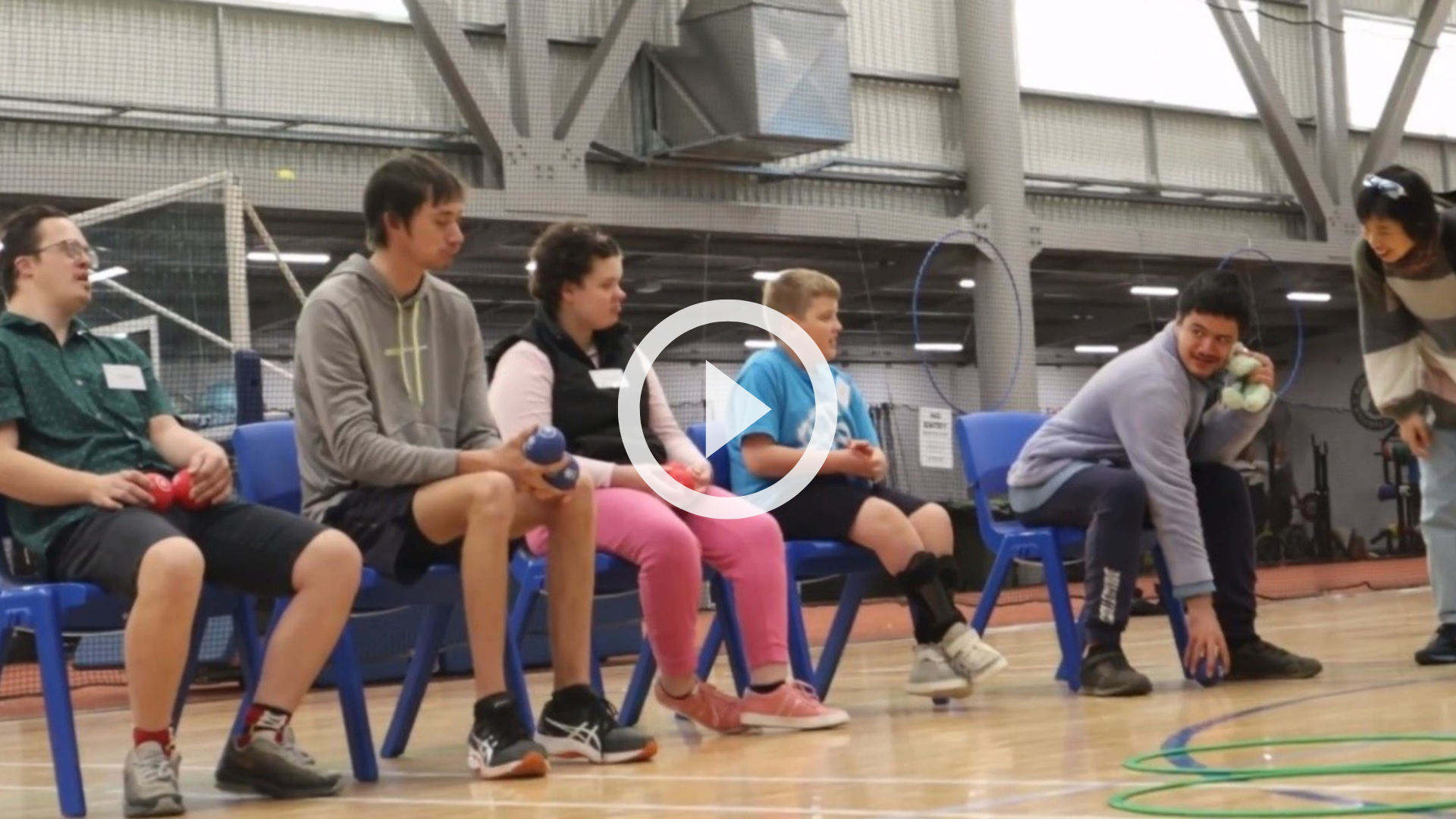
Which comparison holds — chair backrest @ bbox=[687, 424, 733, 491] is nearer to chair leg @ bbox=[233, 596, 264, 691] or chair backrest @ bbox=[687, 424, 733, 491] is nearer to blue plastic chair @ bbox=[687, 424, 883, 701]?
blue plastic chair @ bbox=[687, 424, 883, 701]

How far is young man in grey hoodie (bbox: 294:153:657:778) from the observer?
297cm

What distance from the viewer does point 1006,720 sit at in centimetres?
342

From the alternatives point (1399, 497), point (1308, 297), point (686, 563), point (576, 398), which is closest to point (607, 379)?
point (576, 398)

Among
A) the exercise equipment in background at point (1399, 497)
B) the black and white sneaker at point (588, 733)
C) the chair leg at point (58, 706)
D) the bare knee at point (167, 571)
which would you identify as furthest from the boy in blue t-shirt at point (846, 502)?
the exercise equipment in background at point (1399, 497)

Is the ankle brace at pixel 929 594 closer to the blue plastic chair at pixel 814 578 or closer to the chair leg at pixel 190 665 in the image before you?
the blue plastic chair at pixel 814 578

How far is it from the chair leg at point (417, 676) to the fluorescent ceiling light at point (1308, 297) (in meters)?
12.9

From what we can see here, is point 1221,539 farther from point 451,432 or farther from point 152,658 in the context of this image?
point 152,658

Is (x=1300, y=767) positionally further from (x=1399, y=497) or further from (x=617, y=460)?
(x=1399, y=497)

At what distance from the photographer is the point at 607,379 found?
350 centimetres

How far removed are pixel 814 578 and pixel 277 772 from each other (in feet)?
5.07

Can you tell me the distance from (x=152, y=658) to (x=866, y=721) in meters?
1.46

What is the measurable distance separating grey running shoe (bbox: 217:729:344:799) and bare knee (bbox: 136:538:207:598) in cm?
31

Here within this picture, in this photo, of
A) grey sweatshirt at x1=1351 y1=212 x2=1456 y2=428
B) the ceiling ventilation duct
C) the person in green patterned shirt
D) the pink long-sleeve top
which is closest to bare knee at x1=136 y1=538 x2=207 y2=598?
the person in green patterned shirt

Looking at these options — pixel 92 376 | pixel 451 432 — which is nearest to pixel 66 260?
pixel 92 376
